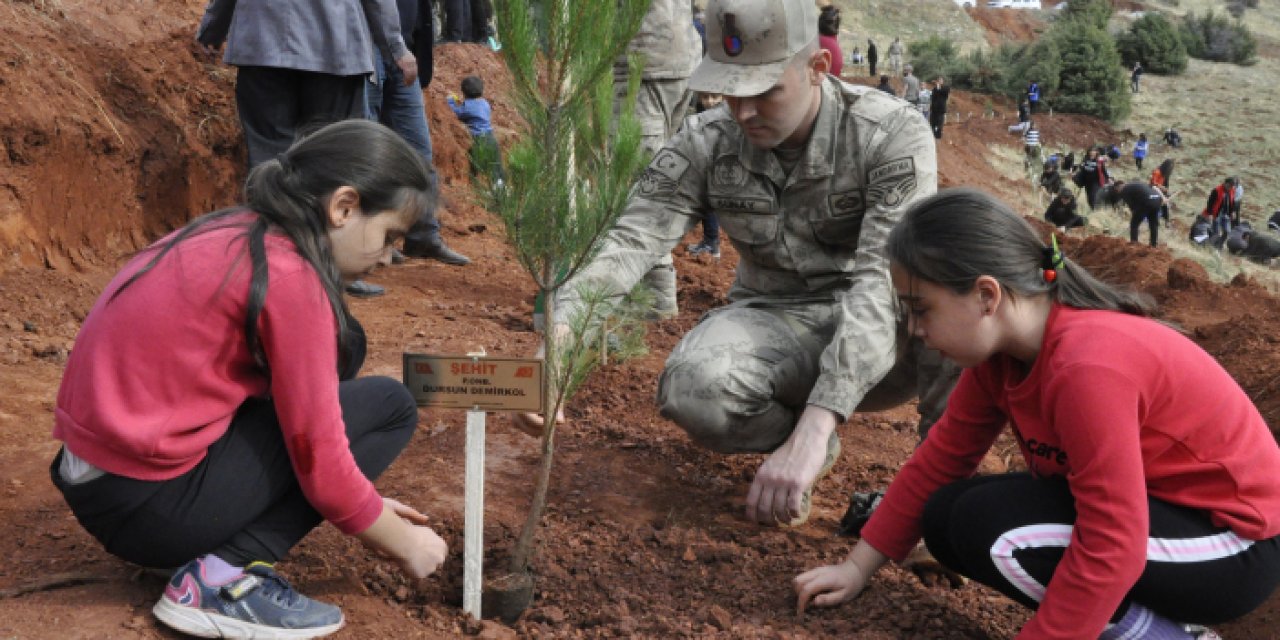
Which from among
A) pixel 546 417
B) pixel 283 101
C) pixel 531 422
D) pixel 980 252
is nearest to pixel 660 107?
pixel 283 101

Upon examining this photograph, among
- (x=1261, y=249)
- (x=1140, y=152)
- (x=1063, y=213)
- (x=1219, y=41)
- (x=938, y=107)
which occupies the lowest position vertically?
(x=1261, y=249)

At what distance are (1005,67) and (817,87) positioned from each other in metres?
27.0

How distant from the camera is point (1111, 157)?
70.3 ft

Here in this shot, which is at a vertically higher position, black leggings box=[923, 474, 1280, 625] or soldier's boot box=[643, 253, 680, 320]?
black leggings box=[923, 474, 1280, 625]

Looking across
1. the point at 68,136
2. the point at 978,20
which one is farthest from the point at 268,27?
the point at 978,20

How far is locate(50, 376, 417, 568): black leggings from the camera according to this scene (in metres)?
2.01

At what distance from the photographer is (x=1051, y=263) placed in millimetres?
2039

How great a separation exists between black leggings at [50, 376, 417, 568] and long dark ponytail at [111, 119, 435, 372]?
181mm

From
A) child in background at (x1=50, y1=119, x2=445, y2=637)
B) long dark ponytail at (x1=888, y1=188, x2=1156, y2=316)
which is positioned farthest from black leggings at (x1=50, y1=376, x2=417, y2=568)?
long dark ponytail at (x1=888, y1=188, x2=1156, y2=316)

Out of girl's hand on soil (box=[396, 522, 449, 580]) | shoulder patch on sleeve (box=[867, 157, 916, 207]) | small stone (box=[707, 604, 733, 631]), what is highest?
shoulder patch on sleeve (box=[867, 157, 916, 207])

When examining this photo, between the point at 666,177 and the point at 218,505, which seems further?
the point at 666,177

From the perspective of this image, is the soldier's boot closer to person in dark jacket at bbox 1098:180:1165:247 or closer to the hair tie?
the hair tie

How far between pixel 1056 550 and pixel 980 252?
1.97 ft

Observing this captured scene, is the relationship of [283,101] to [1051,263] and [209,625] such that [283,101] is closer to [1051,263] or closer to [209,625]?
[209,625]
